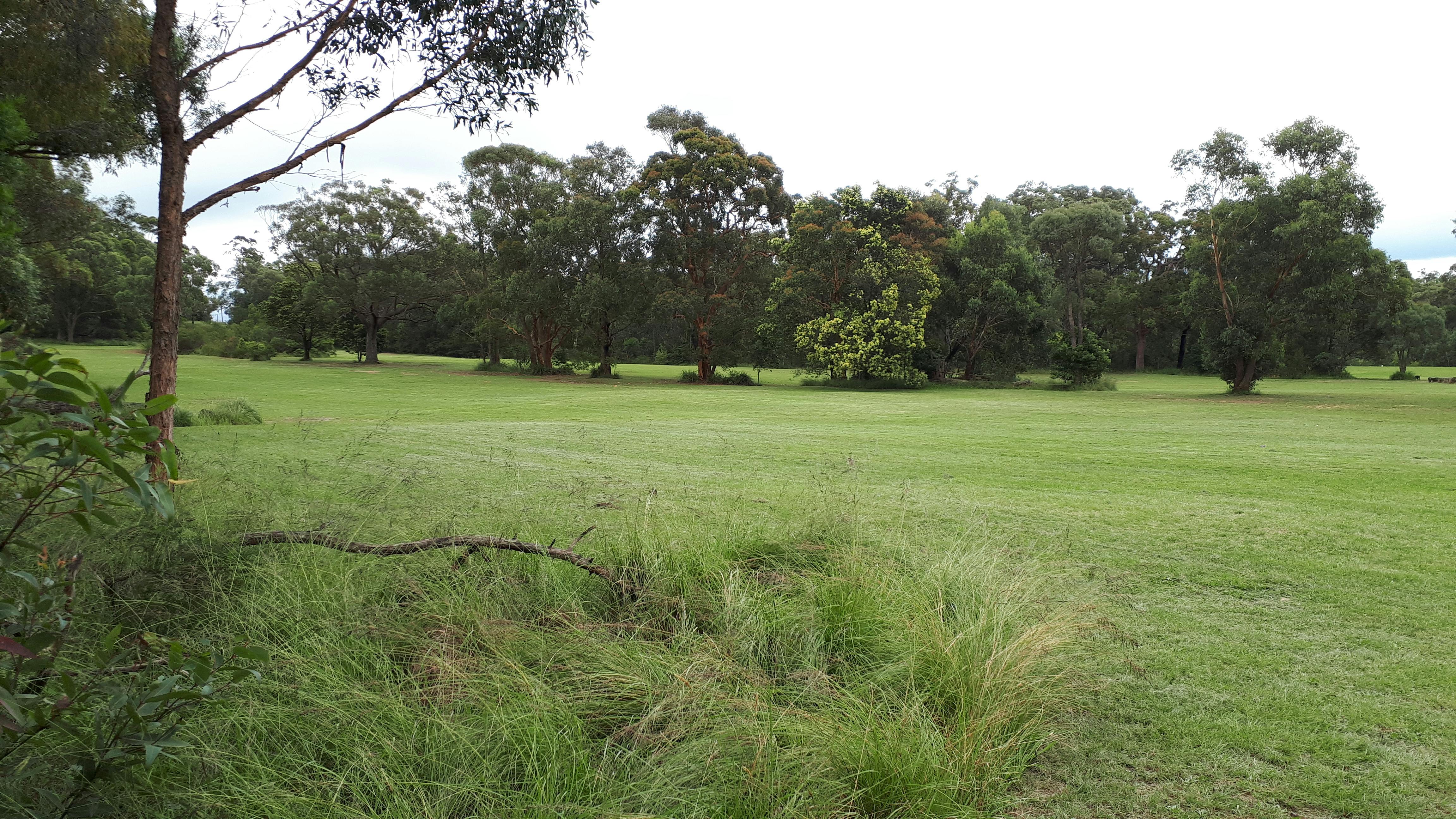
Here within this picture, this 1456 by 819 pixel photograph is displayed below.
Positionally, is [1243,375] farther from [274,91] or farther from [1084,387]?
[274,91]

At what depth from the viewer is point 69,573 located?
269cm

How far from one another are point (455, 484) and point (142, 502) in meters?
6.93

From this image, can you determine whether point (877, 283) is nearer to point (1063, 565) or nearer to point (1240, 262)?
point (1240, 262)

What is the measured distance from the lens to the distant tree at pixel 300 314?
164ft

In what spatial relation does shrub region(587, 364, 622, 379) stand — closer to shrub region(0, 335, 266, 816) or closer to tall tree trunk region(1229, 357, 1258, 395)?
tall tree trunk region(1229, 357, 1258, 395)

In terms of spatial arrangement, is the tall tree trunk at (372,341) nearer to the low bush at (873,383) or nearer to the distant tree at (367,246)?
the distant tree at (367,246)

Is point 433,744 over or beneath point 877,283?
beneath

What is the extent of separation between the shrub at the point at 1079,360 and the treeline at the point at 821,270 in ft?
0.30

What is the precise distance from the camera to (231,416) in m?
16.0

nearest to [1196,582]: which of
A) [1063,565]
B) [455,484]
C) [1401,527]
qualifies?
[1063,565]

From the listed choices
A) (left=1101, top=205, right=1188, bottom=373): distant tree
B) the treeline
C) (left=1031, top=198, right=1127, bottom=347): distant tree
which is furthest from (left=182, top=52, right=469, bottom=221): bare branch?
(left=1101, top=205, right=1188, bottom=373): distant tree

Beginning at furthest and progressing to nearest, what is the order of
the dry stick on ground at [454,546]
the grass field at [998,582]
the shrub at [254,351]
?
the shrub at [254,351]
the dry stick on ground at [454,546]
the grass field at [998,582]

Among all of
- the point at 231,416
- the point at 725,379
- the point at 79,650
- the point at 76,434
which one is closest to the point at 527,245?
the point at 725,379

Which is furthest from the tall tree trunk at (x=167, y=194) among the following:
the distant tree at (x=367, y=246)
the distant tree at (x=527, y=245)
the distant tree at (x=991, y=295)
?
the distant tree at (x=367, y=246)
